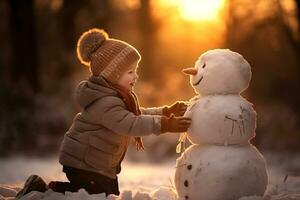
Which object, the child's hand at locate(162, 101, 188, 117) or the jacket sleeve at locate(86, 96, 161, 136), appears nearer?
the jacket sleeve at locate(86, 96, 161, 136)

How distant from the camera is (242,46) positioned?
17.5 m

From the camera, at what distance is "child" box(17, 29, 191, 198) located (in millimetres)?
4793

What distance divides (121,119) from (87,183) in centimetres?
65

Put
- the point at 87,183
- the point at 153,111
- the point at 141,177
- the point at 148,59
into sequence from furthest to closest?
the point at 148,59 → the point at 141,177 → the point at 153,111 → the point at 87,183

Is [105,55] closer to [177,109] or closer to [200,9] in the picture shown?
[177,109]

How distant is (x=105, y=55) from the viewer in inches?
199

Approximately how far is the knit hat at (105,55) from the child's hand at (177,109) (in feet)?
1.62

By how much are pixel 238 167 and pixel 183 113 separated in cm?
73

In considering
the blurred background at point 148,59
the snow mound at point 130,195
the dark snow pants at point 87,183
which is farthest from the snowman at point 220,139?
the blurred background at point 148,59

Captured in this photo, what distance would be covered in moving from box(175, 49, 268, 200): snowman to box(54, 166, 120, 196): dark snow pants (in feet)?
1.86

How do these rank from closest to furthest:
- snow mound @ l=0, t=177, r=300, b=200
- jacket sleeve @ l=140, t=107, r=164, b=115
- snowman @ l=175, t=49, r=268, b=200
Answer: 1. snowman @ l=175, t=49, r=268, b=200
2. snow mound @ l=0, t=177, r=300, b=200
3. jacket sleeve @ l=140, t=107, r=164, b=115

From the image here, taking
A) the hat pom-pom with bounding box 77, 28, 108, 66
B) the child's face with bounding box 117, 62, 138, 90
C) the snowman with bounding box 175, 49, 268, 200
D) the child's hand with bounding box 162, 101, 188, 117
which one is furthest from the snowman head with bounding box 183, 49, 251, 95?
the hat pom-pom with bounding box 77, 28, 108, 66

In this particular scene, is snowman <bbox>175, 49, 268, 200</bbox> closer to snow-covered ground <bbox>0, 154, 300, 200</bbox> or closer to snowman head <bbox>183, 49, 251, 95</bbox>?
snowman head <bbox>183, 49, 251, 95</bbox>

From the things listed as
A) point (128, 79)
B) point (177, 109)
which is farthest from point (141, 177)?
point (128, 79)
